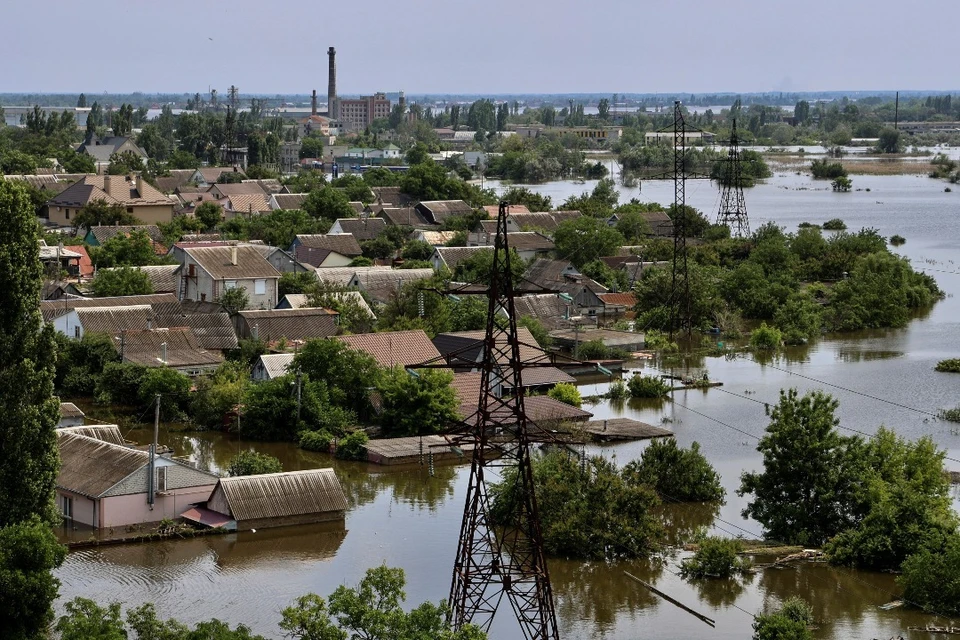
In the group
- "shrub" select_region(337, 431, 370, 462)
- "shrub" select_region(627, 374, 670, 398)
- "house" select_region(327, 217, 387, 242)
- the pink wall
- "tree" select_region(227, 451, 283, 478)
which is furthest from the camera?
"house" select_region(327, 217, 387, 242)

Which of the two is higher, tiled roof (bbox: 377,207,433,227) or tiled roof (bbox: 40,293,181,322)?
tiled roof (bbox: 377,207,433,227)

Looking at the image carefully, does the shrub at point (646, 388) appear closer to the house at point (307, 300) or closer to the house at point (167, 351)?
the house at point (307, 300)

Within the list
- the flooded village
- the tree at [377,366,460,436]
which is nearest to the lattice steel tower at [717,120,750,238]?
the flooded village

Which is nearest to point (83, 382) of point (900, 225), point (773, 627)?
point (773, 627)

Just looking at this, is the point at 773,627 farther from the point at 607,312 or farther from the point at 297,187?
the point at 297,187

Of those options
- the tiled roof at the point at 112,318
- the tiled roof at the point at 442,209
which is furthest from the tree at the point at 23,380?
the tiled roof at the point at 442,209

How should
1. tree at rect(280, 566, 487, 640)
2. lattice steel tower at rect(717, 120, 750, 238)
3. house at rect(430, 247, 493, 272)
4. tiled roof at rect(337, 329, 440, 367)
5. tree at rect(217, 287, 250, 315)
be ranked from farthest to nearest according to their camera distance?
lattice steel tower at rect(717, 120, 750, 238) → house at rect(430, 247, 493, 272) → tree at rect(217, 287, 250, 315) → tiled roof at rect(337, 329, 440, 367) → tree at rect(280, 566, 487, 640)

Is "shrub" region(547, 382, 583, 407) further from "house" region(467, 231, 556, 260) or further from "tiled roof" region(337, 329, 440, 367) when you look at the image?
"house" region(467, 231, 556, 260)
